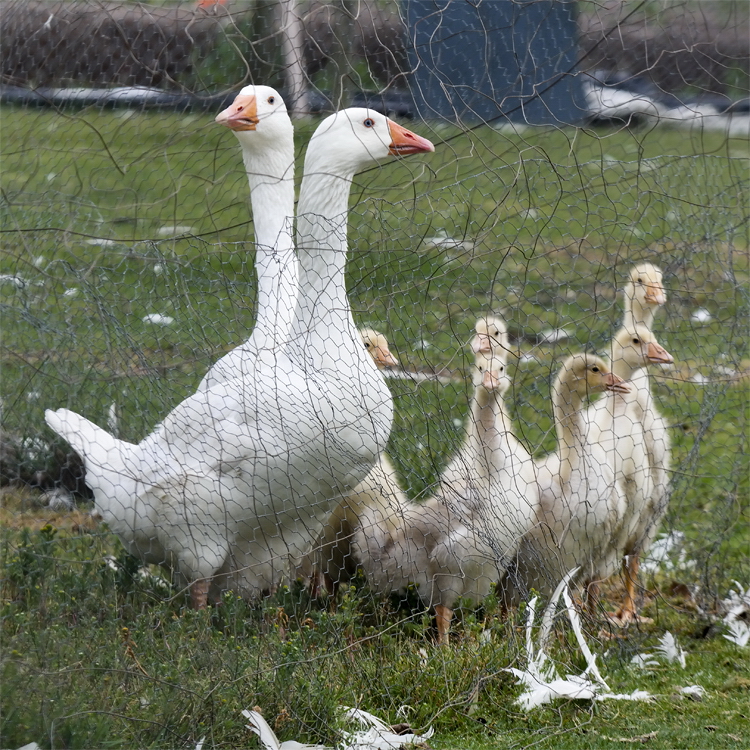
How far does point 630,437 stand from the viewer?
385 cm

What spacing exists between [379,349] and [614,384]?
2.99ft

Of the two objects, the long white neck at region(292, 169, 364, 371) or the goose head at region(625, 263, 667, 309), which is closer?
the long white neck at region(292, 169, 364, 371)

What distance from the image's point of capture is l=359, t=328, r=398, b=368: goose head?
11.2 ft

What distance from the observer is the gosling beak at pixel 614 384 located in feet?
12.1

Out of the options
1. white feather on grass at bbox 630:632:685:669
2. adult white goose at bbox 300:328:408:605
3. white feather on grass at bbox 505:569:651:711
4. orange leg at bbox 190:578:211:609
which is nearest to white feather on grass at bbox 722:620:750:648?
white feather on grass at bbox 630:632:685:669

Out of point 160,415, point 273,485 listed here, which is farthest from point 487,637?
point 160,415

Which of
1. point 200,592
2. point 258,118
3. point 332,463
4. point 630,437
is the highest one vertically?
point 258,118

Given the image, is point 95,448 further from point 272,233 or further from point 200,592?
point 272,233

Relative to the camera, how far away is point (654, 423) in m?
4.02

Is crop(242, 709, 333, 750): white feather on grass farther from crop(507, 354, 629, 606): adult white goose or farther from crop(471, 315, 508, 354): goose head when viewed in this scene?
crop(471, 315, 508, 354): goose head

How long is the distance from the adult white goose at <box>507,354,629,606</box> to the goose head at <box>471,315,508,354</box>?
31cm

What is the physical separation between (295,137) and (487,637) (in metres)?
1.97

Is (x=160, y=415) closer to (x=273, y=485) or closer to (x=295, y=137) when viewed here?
(x=273, y=485)

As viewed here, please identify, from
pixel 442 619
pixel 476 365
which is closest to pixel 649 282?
pixel 476 365
